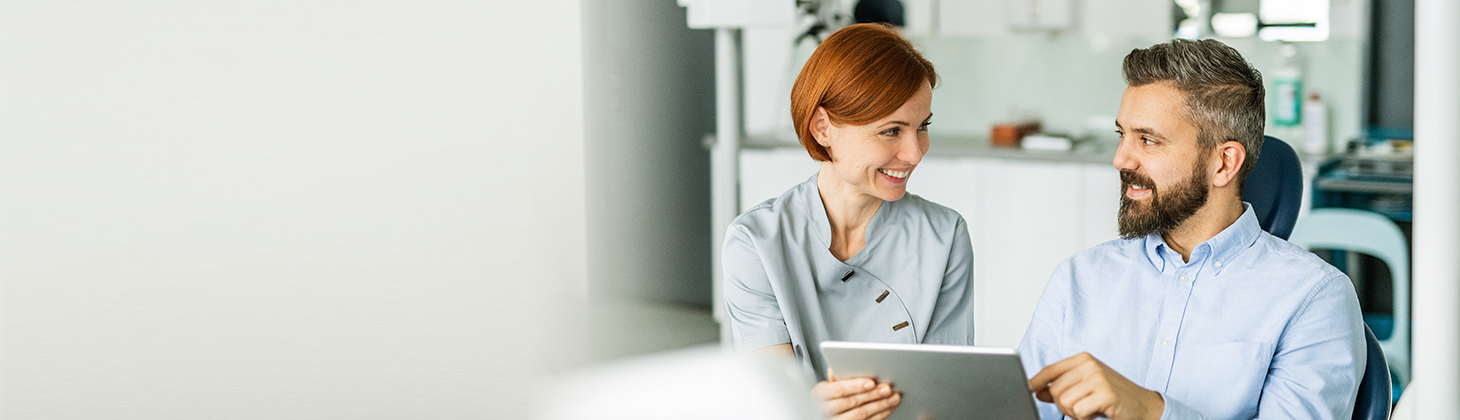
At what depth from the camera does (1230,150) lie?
1440 millimetres

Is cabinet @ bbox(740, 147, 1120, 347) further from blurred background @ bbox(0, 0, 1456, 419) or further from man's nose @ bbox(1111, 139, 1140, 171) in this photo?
blurred background @ bbox(0, 0, 1456, 419)

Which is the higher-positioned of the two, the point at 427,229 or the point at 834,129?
the point at 834,129

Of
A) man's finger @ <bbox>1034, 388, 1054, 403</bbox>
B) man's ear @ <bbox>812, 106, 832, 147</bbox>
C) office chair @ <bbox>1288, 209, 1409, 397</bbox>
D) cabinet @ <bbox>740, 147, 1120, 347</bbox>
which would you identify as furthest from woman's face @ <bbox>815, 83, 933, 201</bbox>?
cabinet @ <bbox>740, 147, 1120, 347</bbox>

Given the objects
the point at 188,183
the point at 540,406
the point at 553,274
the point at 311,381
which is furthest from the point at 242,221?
the point at 553,274

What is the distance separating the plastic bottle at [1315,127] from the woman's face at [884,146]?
2136mm

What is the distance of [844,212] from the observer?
1711mm

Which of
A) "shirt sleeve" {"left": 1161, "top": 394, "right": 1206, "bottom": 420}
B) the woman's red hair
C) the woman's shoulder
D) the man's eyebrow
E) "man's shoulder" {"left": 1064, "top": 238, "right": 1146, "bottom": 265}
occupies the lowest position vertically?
"shirt sleeve" {"left": 1161, "top": 394, "right": 1206, "bottom": 420}

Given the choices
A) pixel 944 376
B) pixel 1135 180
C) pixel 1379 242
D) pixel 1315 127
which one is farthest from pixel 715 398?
pixel 1315 127

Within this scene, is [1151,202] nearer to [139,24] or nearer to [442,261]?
[442,261]

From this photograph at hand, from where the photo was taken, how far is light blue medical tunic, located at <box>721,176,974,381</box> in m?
1.67

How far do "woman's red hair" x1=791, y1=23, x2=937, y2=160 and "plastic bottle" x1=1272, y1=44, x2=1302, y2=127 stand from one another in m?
2.18

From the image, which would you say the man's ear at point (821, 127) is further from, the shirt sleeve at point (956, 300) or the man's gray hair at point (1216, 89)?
the man's gray hair at point (1216, 89)

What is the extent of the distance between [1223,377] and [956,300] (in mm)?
423

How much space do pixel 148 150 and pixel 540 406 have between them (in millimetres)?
611
